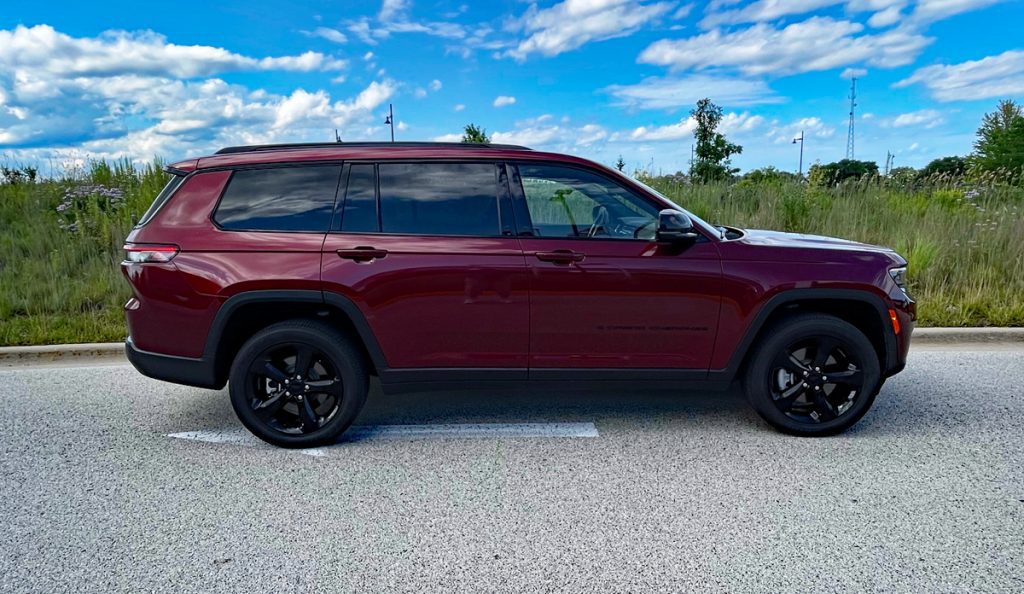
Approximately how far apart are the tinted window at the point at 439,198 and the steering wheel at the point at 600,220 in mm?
570

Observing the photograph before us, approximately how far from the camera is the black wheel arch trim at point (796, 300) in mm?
3945

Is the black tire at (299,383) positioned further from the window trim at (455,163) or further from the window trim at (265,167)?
the window trim at (455,163)

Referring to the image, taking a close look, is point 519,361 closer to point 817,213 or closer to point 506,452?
point 506,452

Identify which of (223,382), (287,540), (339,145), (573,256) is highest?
(339,145)

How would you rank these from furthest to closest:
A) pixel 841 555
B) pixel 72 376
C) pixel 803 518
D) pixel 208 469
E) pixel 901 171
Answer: pixel 901 171 → pixel 72 376 → pixel 208 469 → pixel 803 518 → pixel 841 555

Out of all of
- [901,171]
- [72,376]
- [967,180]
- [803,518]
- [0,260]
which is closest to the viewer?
[803,518]

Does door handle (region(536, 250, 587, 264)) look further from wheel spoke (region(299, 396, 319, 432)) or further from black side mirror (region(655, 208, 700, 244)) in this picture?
wheel spoke (region(299, 396, 319, 432))

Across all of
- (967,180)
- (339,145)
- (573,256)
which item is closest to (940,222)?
(967,180)

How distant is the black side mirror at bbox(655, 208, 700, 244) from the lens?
3.73m

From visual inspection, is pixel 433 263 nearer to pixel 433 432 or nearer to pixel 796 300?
pixel 433 432

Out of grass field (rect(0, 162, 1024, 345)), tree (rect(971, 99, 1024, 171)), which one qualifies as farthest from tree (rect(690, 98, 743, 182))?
grass field (rect(0, 162, 1024, 345))

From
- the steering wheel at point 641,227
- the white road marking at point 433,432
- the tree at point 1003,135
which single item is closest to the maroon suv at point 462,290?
the steering wheel at point 641,227

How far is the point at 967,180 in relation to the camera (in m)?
11.8

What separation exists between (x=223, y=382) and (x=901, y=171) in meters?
12.7
